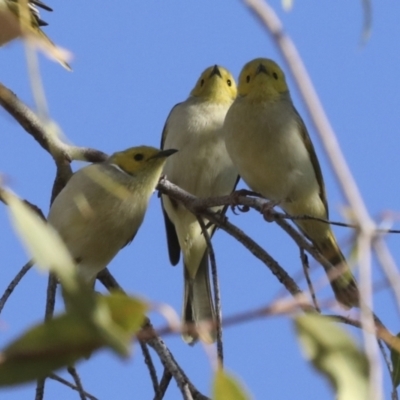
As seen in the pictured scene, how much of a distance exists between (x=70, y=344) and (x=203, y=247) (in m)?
3.67

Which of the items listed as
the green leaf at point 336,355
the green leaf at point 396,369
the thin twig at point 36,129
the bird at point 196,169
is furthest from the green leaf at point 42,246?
the bird at point 196,169

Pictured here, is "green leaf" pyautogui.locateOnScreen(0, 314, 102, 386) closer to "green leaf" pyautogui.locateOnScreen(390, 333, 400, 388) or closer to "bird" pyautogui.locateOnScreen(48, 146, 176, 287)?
"green leaf" pyautogui.locateOnScreen(390, 333, 400, 388)

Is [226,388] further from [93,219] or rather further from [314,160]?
[314,160]

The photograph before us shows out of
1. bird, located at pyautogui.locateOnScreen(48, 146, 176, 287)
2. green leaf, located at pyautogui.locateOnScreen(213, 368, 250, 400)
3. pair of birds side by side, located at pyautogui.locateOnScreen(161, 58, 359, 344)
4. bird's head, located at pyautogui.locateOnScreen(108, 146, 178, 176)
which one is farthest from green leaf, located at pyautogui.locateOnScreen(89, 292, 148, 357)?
bird's head, located at pyautogui.locateOnScreen(108, 146, 178, 176)

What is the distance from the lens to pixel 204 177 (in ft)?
15.0

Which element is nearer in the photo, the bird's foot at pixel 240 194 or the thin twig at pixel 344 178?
the thin twig at pixel 344 178

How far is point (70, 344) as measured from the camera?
933 millimetres

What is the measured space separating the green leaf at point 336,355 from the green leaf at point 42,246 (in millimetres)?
311

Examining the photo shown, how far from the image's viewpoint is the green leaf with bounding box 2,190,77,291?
2.95ft

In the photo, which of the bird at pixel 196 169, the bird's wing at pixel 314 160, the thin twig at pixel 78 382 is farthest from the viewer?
the bird at pixel 196 169

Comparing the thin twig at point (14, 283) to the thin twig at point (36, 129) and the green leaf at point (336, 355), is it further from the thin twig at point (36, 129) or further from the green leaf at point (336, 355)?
the green leaf at point (336, 355)

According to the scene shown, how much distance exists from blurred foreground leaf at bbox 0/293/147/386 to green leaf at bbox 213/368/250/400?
0.49ft

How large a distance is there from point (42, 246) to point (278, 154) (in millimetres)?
2640

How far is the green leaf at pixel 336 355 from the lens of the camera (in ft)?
3.32
